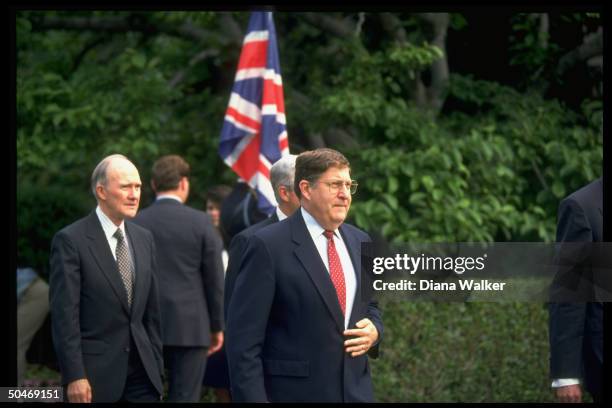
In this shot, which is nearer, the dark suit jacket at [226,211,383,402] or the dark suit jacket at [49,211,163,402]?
the dark suit jacket at [226,211,383,402]

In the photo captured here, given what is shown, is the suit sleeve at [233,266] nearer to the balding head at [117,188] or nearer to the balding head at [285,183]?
the balding head at [285,183]

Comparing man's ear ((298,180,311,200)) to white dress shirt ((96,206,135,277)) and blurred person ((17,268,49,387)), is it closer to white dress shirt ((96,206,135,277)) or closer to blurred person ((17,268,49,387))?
white dress shirt ((96,206,135,277))

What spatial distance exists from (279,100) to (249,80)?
30 cm

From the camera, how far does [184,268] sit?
909 cm

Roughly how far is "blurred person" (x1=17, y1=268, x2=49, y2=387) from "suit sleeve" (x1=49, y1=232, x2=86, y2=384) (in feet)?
11.0

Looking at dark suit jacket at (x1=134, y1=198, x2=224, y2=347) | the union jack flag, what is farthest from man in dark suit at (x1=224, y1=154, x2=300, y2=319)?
the union jack flag

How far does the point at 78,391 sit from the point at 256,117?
410 centimetres

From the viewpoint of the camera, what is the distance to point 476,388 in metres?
10.8

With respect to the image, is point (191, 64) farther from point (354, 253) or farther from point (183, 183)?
point (354, 253)

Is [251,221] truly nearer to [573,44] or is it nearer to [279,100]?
[279,100]

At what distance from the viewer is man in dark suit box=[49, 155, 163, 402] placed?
22.0 feet

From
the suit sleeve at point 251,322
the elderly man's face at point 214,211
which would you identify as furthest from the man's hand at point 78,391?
the elderly man's face at point 214,211

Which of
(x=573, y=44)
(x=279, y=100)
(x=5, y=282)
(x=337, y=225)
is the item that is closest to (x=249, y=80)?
(x=279, y=100)

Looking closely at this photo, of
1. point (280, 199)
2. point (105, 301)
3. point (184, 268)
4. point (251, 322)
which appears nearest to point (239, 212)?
point (184, 268)
